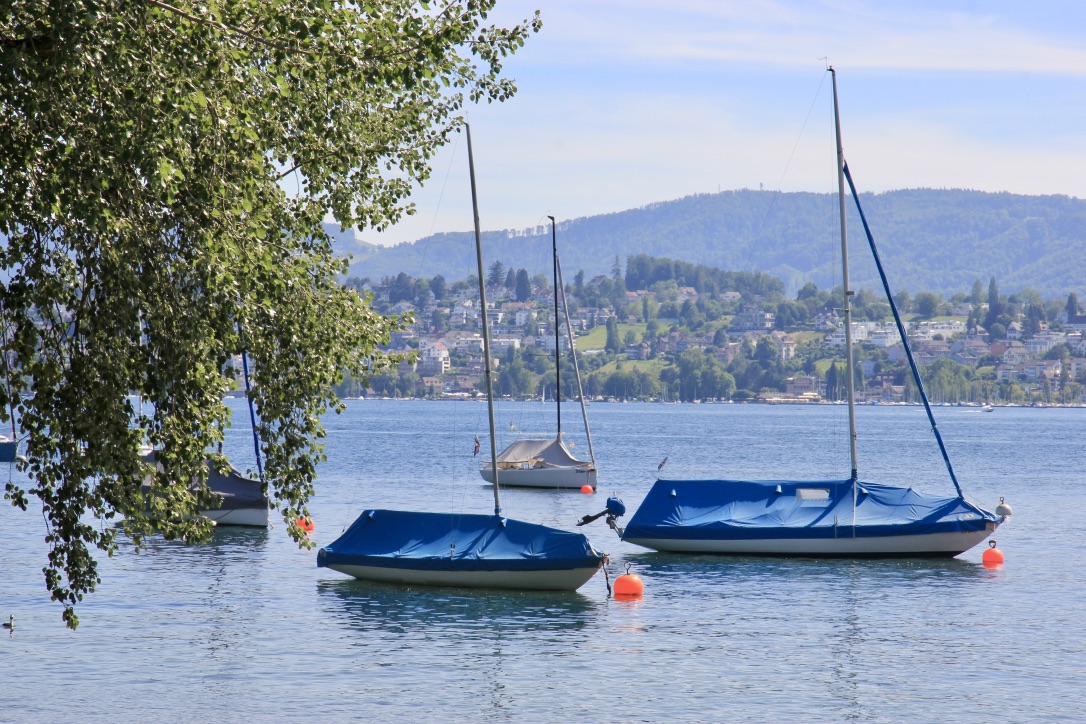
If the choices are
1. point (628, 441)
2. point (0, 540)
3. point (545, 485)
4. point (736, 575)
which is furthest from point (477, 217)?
point (628, 441)

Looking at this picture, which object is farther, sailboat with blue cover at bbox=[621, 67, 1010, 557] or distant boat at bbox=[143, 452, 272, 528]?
distant boat at bbox=[143, 452, 272, 528]

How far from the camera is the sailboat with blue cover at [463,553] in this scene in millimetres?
30656

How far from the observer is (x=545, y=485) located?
69.9 m

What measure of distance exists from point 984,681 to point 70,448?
18121mm

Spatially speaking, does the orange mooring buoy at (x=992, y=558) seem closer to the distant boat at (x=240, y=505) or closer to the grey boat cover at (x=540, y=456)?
the distant boat at (x=240, y=505)

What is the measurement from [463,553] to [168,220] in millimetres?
20410

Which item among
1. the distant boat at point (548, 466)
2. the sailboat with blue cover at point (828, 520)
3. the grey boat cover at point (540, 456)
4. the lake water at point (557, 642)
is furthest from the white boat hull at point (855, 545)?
the grey boat cover at point (540, 456)

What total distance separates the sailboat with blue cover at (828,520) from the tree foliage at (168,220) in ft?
85.0

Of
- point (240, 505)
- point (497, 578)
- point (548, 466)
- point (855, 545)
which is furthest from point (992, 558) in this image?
point (548, 466)

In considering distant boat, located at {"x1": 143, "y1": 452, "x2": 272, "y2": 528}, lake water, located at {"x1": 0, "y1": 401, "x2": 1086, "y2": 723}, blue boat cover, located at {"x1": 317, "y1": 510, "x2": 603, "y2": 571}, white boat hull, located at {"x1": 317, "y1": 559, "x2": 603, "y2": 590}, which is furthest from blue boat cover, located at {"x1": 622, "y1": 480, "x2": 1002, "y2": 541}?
distant boat, located at {"x1": 143, "y1": 452, "x2": 272, "y2": 528}

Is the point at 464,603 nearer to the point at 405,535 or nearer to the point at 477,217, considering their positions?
the point at 405,535

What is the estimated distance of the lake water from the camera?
69.5 feet

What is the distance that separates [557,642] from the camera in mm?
26516

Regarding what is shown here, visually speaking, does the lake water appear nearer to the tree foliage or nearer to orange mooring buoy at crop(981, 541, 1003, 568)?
orange mooring buoy at crop(981, 541, 1003, 568)
